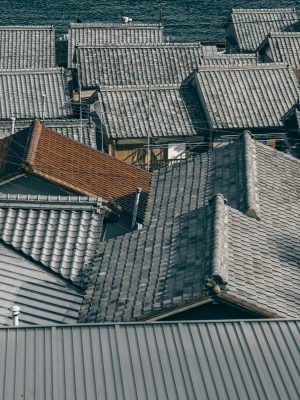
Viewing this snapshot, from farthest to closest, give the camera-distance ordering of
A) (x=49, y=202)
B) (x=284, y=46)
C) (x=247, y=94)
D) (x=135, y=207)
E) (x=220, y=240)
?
→ 1. (x=284, y=46)
2. (x=247, y=94)
3. (x=135, y=207)
4. (x=49, y=202)
5. (x=220, y=240)

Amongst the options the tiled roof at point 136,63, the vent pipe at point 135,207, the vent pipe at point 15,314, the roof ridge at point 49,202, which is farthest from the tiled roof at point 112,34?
the vent pipe at point 15,314

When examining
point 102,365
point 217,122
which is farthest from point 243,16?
point 102,365

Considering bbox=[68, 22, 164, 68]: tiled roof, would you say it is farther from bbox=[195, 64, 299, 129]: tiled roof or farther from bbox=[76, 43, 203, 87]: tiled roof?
bbox=[195, 64, 299, 129]: tiled roof

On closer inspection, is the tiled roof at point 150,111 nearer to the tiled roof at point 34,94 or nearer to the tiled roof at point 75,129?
the tiled roof at point 75,129

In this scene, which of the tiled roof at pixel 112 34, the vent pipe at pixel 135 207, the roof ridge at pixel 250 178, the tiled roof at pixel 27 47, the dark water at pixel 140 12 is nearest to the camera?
the roof ridge at pixel 250 178

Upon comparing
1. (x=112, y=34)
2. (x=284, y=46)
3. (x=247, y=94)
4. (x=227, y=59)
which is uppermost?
(x=112, y=34)

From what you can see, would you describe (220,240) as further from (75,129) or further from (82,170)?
(75,129)

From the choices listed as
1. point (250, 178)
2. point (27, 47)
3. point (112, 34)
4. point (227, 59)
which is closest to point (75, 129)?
point (250, 178)

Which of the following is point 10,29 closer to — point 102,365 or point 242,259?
point 242,259
